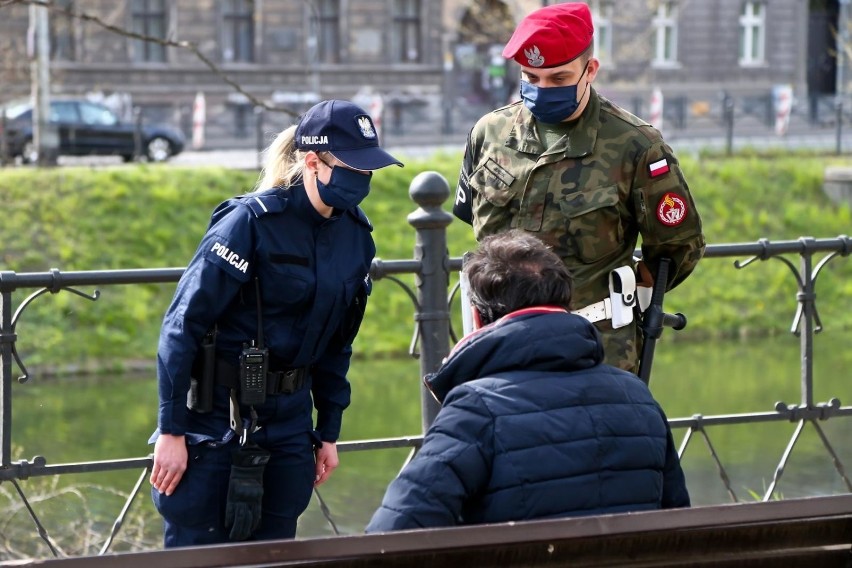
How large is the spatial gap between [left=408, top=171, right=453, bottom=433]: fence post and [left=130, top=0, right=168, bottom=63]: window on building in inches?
1195

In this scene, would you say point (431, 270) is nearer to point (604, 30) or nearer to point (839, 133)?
point (839, 133)

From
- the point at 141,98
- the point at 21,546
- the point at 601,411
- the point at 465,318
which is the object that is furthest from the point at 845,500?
the point at 141,98

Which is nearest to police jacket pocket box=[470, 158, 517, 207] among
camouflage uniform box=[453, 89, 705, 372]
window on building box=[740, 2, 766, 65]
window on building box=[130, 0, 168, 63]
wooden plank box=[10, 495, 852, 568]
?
camouflage uniform box=[453, 89, 705, 372]

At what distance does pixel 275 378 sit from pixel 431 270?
180 centimetres

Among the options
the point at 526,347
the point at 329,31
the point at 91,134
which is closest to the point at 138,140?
the point at 91,134

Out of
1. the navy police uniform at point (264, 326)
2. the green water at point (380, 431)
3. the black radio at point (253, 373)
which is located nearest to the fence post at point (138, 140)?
the green water at point (380, 431)

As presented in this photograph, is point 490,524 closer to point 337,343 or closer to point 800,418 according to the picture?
point 337,343

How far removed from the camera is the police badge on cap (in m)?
3.44

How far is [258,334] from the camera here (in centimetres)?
346

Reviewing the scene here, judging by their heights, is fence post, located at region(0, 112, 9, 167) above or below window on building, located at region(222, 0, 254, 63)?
below

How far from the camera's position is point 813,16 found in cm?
4234

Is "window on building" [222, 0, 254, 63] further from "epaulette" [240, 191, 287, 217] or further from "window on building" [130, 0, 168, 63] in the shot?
"epaulette" [240, 191, 287, 217]

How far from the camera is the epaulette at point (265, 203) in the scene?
3436 millimetres

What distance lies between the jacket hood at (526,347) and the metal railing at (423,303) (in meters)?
2.04
